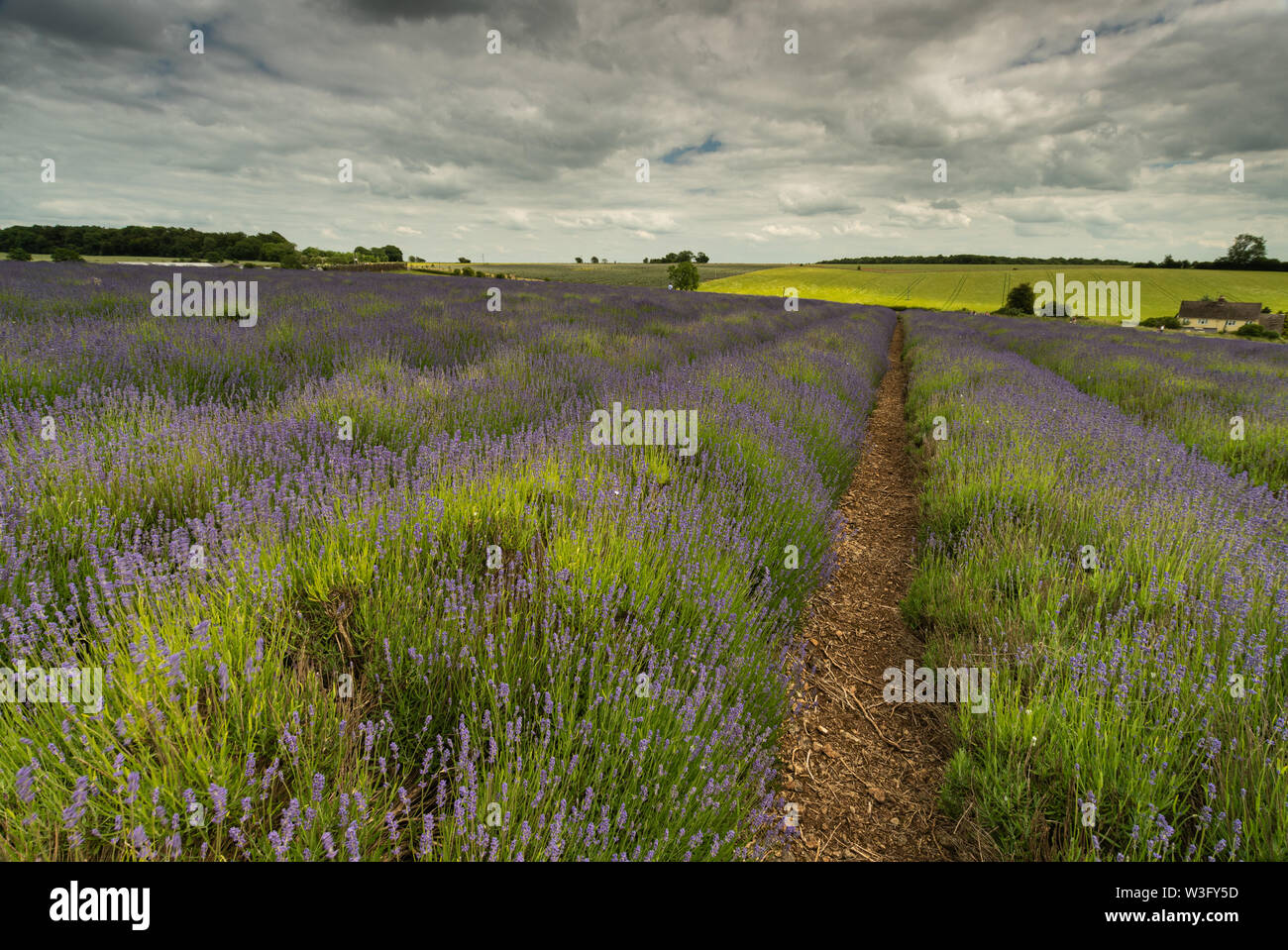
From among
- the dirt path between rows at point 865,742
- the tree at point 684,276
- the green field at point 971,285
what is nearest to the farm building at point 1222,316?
the green field at point 971,285

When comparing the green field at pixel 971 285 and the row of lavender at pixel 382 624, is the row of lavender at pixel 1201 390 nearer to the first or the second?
the row of lavender at pixel 382 624

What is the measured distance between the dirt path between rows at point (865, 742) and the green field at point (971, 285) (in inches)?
1840

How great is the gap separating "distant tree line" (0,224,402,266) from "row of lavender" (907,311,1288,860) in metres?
36.1

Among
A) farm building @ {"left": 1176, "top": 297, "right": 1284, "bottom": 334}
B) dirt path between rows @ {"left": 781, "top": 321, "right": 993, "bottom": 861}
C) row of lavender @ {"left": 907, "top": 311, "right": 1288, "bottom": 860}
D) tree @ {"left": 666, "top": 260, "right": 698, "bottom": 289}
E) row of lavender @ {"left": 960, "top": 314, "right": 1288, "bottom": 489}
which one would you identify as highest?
tree @ {"left": 666, "top": 260, "right": 698, "bottom": 289}

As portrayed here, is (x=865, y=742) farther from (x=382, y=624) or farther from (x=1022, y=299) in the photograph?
(x=1022, y=299)

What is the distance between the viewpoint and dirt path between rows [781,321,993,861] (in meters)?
2.14

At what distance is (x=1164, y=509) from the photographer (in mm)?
3348

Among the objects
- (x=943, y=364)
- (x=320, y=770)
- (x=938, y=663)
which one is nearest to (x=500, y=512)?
(x=320, y=770)

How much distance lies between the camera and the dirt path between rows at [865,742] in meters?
2.14

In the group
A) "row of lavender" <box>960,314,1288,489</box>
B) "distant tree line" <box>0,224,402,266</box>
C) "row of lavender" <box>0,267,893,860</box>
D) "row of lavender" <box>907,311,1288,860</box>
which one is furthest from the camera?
"distant tree line" <box>0,224,402,266</box>

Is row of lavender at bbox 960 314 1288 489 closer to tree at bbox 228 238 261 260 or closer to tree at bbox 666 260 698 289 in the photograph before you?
tree at bbox 666 260 698 289

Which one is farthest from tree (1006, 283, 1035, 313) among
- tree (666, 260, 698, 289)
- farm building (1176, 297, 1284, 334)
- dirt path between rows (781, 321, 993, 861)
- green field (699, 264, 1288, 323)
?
dirt path between rows (781, 321, 993, 861)

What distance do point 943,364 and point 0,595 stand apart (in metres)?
12.3
